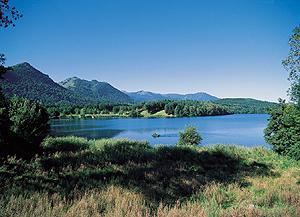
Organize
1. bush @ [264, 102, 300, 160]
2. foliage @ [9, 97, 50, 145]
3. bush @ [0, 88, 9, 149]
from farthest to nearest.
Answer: bush @ [264, 102, 300, 160] < foliage @ [9, 97, 50, 145] < bush @ [0, 88, 9, 149]

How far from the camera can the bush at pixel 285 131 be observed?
22.7 metres

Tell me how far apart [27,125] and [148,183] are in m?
12.6

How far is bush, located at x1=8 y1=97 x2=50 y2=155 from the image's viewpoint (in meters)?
18.8

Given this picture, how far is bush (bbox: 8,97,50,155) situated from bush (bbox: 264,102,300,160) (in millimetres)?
18184

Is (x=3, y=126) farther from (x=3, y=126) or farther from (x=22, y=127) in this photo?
(x=22, y=127)

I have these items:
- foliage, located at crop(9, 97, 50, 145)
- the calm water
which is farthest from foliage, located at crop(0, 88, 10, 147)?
the calm water

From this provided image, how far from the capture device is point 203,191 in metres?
8.61

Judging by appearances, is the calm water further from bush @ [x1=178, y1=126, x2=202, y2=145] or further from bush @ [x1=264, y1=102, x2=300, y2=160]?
bush @ [x1=264, y1=102, x2=300, y2=160]

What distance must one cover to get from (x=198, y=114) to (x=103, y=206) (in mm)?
185856

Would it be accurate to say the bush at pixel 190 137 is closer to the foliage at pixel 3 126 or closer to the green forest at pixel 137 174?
the green forest at pixel 137 174

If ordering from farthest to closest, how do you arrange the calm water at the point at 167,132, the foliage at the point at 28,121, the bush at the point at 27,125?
the calm water at the point at 167,132, the foliage at the point at 28,121, the bush at the point at 27,125

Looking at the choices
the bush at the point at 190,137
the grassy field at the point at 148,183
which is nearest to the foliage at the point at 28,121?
the grassy field at the point at 148,183

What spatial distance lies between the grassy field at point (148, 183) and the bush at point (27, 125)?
111cm

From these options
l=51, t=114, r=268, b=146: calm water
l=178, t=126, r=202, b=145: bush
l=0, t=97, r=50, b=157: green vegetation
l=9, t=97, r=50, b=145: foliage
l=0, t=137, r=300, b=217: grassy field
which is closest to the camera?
l=0, t=137, r=300, b=217: grassy field
